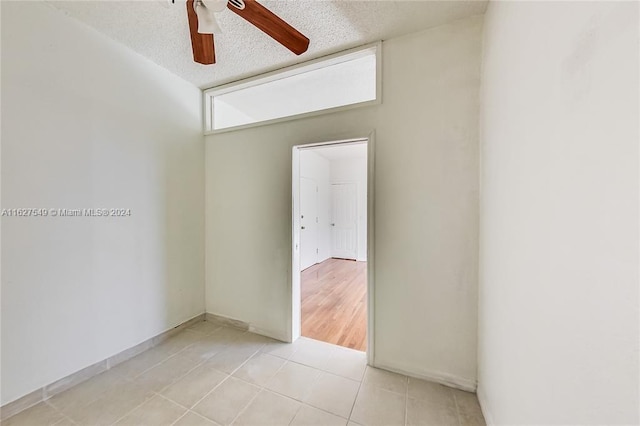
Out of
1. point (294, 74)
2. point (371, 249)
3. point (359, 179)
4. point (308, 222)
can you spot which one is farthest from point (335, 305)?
point (359, 179)

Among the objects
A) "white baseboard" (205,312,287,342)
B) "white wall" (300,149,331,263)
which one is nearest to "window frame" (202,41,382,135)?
"white baseboard" (205,312,287,342)

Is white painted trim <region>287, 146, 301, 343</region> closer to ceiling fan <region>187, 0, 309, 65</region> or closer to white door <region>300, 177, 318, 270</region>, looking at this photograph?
ceiling fan <region>187, 0, 309, 65</region>

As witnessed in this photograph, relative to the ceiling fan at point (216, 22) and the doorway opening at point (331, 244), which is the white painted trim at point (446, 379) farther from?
the ceiling fan at point (216, 22)

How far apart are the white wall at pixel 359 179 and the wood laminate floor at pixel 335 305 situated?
0.90 metres

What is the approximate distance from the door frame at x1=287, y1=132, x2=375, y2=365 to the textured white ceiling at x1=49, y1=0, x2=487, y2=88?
770mm

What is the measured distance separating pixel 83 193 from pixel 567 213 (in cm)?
270

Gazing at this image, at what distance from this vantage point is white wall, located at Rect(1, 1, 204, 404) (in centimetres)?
146

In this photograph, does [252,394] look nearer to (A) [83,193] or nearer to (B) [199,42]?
(A) [83,193]

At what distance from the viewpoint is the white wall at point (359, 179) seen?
5.71 m

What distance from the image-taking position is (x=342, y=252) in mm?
5949

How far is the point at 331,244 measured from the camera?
239 inches

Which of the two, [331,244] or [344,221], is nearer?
[344,221]

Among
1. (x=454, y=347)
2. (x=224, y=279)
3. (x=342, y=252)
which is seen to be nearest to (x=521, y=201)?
(x=454, y=347)

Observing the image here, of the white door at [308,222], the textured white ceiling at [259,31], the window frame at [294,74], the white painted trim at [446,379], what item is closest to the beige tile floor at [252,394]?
the white painted trim at [446,379]
